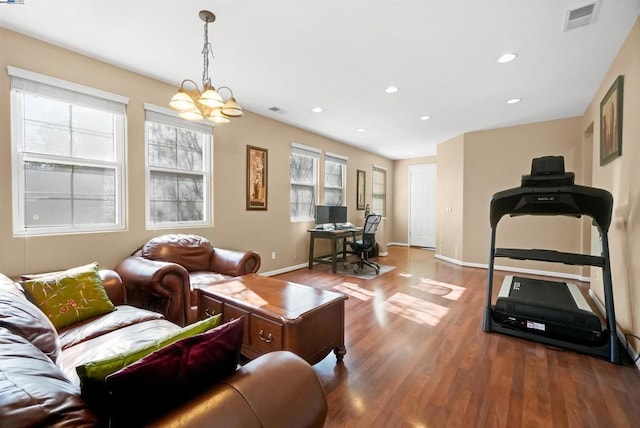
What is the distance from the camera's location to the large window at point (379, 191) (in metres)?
8.02

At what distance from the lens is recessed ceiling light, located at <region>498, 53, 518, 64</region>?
2.82 meters

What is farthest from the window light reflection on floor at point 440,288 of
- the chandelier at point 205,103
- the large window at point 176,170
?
the chandelier at point 205,103

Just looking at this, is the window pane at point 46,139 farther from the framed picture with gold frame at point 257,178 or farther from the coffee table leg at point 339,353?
the coffee table leg at point 339,353

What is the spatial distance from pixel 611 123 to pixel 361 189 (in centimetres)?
473

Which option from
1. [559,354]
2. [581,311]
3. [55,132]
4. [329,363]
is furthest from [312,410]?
[55,132]

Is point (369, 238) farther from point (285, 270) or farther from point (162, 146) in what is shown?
point (162, 146)

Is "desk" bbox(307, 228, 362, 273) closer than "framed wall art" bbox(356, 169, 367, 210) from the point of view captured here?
Yes

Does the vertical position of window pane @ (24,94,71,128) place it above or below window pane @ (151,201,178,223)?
above

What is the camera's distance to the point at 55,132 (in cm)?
279

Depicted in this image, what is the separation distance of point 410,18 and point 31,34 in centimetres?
323

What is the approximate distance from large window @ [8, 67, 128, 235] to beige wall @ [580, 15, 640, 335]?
186 inches

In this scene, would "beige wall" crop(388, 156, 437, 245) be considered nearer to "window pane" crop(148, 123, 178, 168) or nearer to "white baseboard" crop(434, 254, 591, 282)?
"white baseboard" crop(434, 254, 591, 282)

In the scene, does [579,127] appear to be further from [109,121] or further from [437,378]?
Answer: [109,121]

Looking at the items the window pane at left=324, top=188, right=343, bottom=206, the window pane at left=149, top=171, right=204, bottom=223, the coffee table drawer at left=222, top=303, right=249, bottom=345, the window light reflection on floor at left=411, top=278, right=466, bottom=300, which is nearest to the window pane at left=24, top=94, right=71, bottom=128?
the window pane at left=149, top=171, right=204, bottom=223
